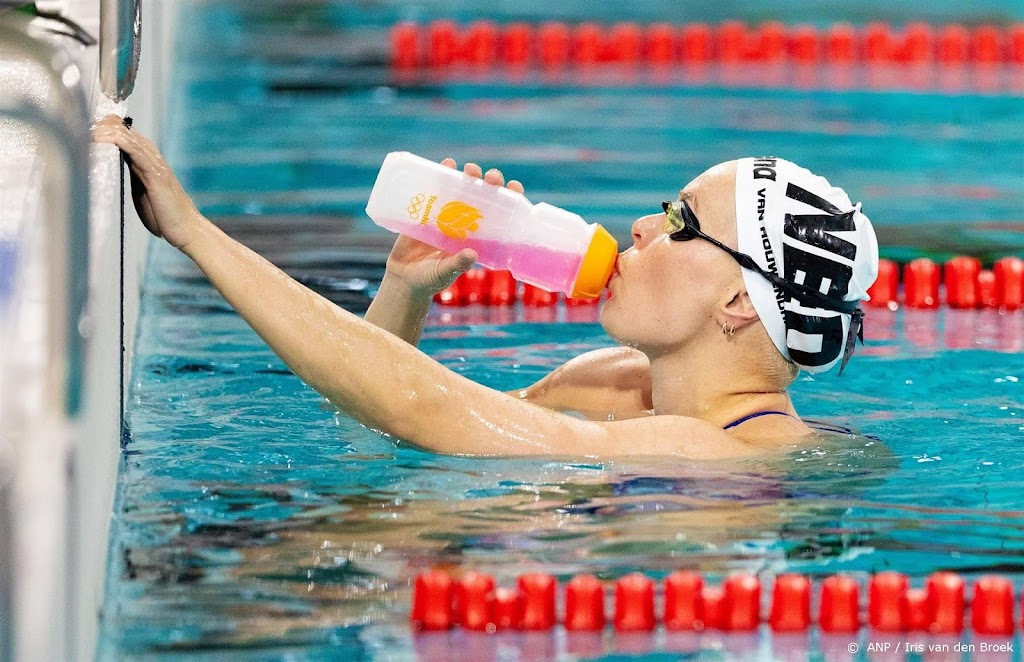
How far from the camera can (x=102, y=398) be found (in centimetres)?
335

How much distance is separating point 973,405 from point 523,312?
1861mm

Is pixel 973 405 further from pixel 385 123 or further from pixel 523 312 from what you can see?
pixel 385 123

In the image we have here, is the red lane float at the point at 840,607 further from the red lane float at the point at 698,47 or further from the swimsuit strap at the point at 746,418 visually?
the red lane float at the point at 698,47

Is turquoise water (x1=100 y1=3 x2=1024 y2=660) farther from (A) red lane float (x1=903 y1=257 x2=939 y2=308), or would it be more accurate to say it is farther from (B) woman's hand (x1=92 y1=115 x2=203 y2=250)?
(B) woman's hand (x1=92 y1=115 x2=203 y2=250)

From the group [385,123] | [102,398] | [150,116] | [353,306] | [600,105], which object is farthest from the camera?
[600,105]

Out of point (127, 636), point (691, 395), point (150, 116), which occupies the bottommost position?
point (127, 636)

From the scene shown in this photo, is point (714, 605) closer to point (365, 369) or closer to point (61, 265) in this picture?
point (365, 369)

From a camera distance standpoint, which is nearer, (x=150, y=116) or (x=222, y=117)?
(x=150, y=116)

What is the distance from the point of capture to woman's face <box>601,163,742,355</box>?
3.86 metres

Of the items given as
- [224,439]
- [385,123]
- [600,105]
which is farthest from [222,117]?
[224,439]

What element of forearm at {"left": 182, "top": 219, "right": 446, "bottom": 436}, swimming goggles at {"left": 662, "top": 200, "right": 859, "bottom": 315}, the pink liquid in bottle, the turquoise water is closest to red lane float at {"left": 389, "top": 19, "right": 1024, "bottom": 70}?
the turquoise water

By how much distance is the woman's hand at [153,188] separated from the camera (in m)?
3.27

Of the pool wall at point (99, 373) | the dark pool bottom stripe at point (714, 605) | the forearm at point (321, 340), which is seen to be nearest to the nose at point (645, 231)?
the forearm at point (321, 340)

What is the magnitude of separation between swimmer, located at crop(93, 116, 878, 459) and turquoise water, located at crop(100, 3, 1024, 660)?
0.42ft
